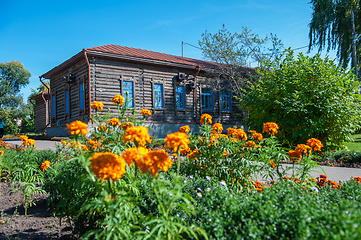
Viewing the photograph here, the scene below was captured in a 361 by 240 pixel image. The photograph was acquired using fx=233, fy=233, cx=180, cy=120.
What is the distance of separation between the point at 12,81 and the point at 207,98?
136 feet

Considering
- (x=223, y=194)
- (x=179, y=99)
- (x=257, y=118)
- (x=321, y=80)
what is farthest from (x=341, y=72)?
(x=179, y=99)

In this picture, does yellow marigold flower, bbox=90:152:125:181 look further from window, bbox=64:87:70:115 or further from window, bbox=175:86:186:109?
window, bbox=64:87:70:115

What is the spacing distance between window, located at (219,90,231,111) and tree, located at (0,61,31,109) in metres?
36.5

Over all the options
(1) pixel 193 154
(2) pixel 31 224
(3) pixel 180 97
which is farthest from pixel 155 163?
(3) pixel 180 97

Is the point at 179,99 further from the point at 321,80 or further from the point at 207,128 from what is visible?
the point at 207,128

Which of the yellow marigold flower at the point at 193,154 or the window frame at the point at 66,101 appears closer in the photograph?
the yellow marigold flower at the point at 193,154

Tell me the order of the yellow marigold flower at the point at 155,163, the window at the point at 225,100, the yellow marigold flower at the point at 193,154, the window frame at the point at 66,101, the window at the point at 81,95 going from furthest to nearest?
the window at the point at 225,100 < the window frame at the point at 66,101 < the window at the point at 81,95 < the yellow marigold flower at the point at 193,154 < the yellow marigold flower at the point at 155,163

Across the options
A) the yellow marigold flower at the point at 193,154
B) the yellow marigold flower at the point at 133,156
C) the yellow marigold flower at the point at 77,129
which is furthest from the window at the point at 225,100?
the yellow marigold flower at the point at 133,156

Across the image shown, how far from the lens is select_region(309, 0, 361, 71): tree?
16.9 meters

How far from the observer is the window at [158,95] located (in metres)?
14.1

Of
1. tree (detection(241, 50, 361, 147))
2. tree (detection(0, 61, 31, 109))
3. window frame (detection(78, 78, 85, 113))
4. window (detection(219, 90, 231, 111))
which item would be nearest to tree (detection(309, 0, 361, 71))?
window (detection(219, 90, 231, 111))

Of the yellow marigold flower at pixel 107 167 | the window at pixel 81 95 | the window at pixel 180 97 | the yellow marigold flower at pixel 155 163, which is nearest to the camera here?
the yellow marigold flower at pixel 107 167

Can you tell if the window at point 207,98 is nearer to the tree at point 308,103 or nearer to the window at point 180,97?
the window at point 180,97

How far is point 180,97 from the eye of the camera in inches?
594
